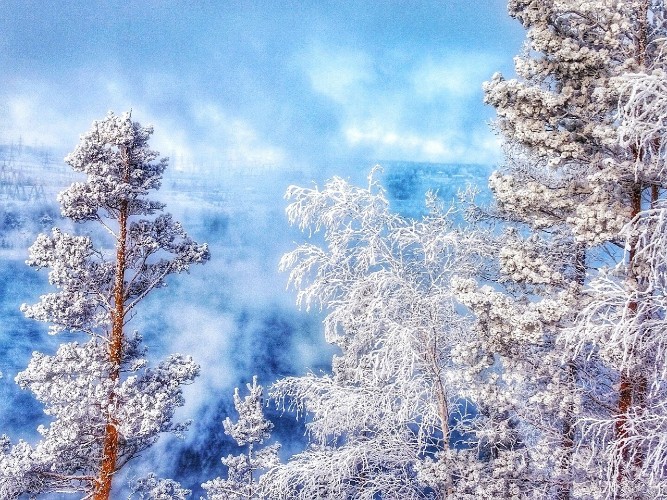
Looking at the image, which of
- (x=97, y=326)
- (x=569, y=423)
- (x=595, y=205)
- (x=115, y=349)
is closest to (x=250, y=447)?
(x=115, y=349)

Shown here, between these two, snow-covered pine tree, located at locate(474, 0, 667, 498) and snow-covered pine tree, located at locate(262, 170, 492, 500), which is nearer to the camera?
snow-covered pine tree, located at locate(474, 0, 667, 498)

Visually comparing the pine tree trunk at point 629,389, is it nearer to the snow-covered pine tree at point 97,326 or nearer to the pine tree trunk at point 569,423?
the pine tree trunk at point 569,423

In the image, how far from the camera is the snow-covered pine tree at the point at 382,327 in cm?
510

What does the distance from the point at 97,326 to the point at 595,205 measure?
162 inches

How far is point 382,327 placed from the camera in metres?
5.35

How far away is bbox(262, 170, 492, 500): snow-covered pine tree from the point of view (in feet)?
16.7

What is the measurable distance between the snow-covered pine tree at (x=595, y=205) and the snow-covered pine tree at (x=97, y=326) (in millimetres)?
2785

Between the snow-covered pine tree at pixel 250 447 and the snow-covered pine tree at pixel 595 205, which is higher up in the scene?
the snow-covered pine tree at pixel 595 205

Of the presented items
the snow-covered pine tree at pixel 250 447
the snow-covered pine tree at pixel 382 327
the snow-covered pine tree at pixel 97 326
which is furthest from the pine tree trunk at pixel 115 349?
the snow-covered pine tree at pixel 250 447

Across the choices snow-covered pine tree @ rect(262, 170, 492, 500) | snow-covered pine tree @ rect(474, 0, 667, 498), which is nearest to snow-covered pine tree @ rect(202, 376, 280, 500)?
snow-covered pine tree @ rect(262, 170, 492, 500)

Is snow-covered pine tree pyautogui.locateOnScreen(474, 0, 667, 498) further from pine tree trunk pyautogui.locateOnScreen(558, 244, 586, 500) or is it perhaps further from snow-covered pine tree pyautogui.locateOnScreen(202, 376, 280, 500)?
snow-covered pine tree pyautogui.locateOnScreen(202, 376, 280, 500)

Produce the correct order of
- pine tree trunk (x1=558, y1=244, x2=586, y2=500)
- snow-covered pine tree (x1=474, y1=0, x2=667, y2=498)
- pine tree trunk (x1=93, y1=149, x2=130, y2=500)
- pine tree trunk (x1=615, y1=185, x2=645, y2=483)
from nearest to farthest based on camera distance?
1. snow-covered pine tree (x1=474, y1=0, x2=667, y2=498)
2. pine tree trunk (x1=615, y1=185, x2=645, y2=483)
3. pine tree trunk (x1=558, y1=244, x2=586, y2=500)
4. pine tree trunk (x1=93, y1=149, x2=130, y2=500)

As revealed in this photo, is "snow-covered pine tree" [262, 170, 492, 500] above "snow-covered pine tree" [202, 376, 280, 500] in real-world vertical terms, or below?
above

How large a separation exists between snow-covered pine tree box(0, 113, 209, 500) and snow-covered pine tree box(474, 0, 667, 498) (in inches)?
110
